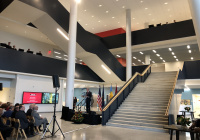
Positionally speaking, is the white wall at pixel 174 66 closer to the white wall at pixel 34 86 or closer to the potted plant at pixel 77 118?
the white wall at pixel 34 86

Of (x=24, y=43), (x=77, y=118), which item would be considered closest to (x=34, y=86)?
(x=24, y=43)

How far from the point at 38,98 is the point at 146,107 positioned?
9340 mm

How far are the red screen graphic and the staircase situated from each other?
7.73 metres

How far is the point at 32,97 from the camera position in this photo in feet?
46.5

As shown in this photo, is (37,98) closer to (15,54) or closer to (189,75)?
(15,54)

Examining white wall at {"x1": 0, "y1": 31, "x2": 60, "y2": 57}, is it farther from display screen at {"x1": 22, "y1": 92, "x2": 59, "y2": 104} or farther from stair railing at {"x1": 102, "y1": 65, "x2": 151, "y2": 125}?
stair railing at {"x1": 102, "y1": 65, "x2": 151, "y2": 125}

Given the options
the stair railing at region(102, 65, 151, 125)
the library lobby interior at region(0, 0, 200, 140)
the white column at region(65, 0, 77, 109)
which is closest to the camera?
the library lobby interior at region(0, 0, 200, 140)

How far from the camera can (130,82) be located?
1255 cm

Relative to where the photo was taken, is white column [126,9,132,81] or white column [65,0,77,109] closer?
white column [65,0,77,109]

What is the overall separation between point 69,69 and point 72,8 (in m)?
4.43

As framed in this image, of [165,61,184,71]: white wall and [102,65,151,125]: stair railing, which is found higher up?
[165,61,184,71]: white wall

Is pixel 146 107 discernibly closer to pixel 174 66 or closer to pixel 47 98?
pixel 47 98

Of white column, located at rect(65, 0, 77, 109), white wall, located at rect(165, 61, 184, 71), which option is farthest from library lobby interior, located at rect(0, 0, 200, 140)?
white wall, located at rect(165, 61, 184, 71)

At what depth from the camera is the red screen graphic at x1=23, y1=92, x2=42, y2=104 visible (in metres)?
13.6
